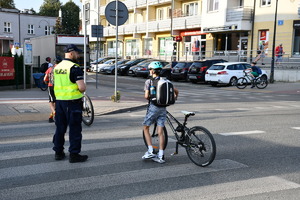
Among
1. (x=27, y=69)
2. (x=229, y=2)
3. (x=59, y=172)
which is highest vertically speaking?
(x=229, y=2)

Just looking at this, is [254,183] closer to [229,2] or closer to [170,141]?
[170,141]

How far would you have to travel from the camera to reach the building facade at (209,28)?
Answer: 29609mm

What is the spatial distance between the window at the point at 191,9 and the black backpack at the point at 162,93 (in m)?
35.7

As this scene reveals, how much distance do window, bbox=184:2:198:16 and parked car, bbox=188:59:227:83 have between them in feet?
53.1

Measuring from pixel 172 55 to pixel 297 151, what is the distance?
118 ft

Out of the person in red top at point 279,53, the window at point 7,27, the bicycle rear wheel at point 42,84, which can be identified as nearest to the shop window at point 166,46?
the person in red top at point 279,53

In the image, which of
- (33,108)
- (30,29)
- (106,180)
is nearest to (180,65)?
(33,108)

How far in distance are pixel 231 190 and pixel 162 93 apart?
183cm

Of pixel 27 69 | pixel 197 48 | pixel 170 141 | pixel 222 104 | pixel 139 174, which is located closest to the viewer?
pixel 139 174

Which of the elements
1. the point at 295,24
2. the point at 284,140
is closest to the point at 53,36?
the point at 295,24

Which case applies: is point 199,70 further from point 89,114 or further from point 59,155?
point 59,155

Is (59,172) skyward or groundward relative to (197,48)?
groundward

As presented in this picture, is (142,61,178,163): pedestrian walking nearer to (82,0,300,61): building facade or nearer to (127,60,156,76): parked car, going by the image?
(82,0,300,61): building facade

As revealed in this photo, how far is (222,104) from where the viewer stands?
14.1 m
